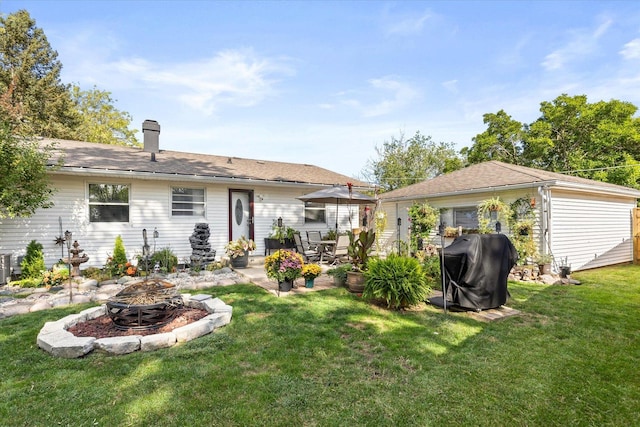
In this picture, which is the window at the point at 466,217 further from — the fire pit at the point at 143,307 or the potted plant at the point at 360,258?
the fire pit at the point at 143,307

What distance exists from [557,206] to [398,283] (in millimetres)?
6407

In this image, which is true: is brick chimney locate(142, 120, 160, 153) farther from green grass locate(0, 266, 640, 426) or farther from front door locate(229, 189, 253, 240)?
green grass locate(0, 266, 640, 426)

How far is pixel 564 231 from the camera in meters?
8.59

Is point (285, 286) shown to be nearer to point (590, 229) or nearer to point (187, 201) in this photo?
point (187, 201)

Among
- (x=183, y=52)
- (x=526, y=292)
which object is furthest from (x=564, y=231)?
(x=183, y=52)

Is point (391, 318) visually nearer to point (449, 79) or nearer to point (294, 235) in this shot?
point (294, 235)

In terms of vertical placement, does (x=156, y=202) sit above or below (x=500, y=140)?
below

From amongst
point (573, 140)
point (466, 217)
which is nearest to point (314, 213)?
point (466, 217)

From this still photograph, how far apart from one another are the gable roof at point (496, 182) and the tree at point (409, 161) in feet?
36.9

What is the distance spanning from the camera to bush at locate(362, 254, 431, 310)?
191 inches

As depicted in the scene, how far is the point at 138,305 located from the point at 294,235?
18.9 feet

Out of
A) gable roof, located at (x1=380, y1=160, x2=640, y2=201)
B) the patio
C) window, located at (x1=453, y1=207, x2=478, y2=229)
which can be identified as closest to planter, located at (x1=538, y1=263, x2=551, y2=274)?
gable roof, located at (x1=380, y1=160, x2=640, y2=201)

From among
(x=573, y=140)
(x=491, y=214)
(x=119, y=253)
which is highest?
(x=573, y=140)

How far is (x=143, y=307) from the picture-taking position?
383 cm
